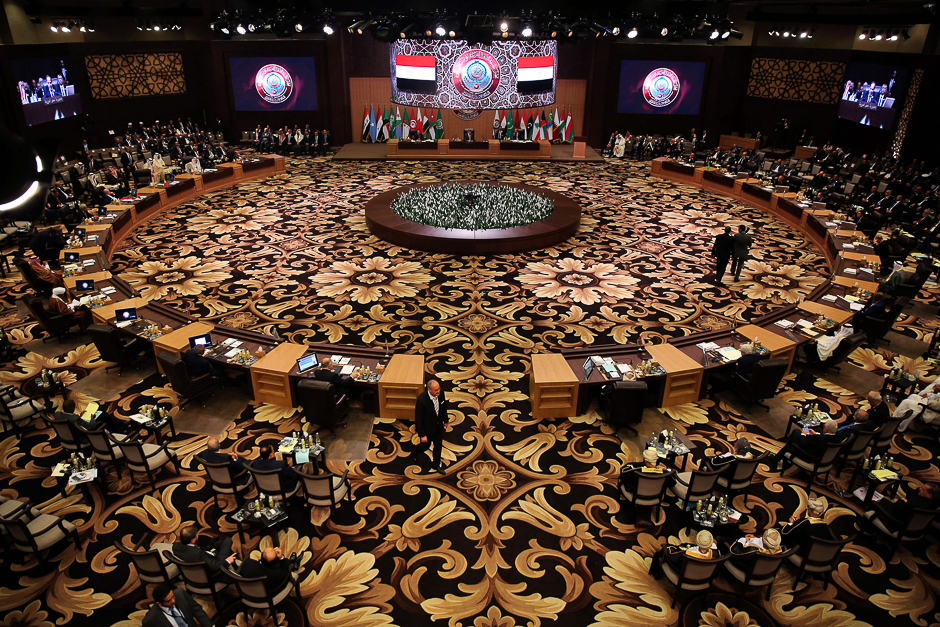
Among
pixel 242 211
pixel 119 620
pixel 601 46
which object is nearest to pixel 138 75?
pixel 242 211

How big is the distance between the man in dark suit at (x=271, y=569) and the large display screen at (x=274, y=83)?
76.4 ft

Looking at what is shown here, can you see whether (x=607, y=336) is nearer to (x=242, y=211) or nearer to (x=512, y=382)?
(x=512, y=382)

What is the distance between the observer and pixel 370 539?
6.19 m

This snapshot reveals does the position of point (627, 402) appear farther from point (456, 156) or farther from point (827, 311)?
point (456, 156)

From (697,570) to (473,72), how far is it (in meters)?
15.7

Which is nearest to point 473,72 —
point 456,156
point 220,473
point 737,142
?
point 456,156

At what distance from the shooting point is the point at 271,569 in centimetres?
521

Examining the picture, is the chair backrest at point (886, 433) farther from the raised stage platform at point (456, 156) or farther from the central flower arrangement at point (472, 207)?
the raised stage platform at point (456, 156)

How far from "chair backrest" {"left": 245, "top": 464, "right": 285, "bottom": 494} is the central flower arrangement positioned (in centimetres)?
921

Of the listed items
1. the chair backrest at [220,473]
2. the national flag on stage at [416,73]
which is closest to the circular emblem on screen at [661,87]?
the national flag on stage at [416,73]

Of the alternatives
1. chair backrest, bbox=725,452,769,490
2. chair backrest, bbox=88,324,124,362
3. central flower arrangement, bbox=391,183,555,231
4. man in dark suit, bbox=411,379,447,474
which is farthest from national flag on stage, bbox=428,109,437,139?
chair backrest, bbox=725,452,769,490

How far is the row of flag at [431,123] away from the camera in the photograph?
25.1 metres

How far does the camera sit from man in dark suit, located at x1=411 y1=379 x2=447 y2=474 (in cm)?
682

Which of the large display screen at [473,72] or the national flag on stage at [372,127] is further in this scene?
the national flag on stage at [372,127]
